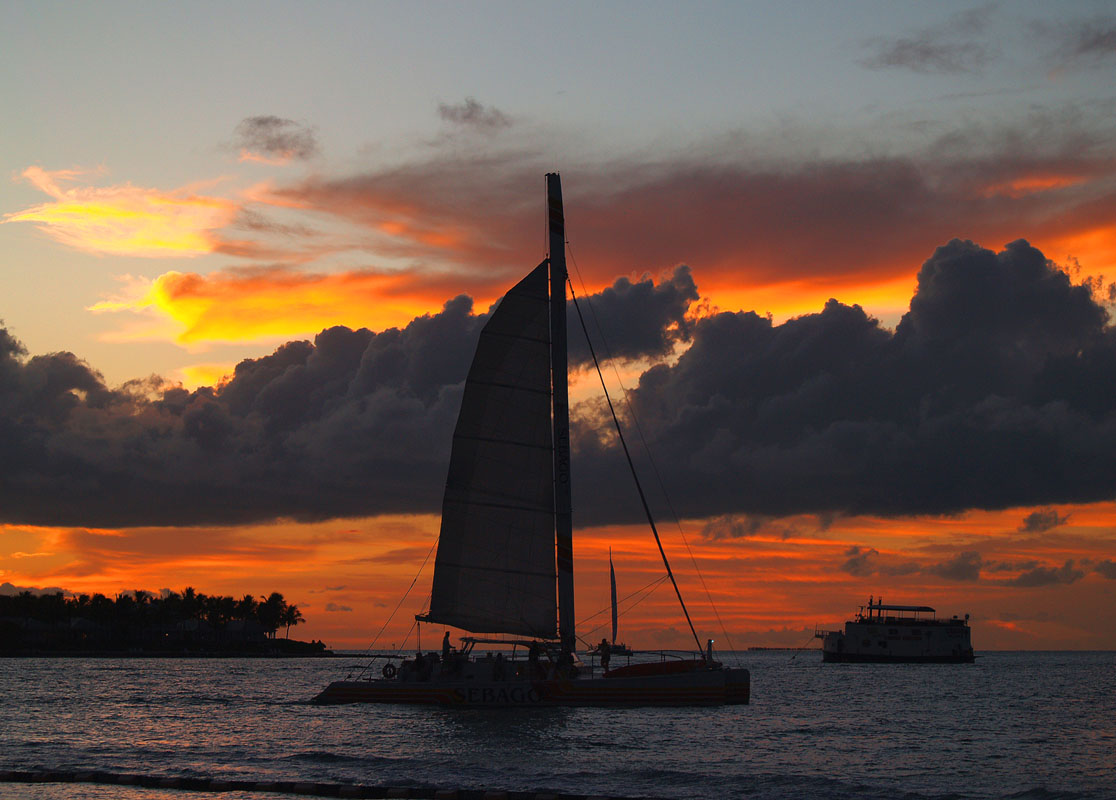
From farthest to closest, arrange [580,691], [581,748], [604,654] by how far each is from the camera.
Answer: [604,654]
[580,691]
[581,748]

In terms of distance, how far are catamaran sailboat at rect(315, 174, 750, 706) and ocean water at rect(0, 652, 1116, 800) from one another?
3.33 m

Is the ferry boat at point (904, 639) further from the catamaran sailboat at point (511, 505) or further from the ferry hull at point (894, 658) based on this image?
the catamaran sailboat at point (511, 505)

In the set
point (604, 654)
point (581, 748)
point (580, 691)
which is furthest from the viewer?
point (604, 654)

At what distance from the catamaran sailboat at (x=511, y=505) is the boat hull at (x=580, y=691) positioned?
72cm

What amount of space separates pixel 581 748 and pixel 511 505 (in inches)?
463

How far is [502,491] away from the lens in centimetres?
5094

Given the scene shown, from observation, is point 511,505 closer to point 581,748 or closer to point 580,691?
point 580,691

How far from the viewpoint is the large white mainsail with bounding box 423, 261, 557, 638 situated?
50500 mm

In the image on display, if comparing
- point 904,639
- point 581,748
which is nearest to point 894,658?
point 904,639

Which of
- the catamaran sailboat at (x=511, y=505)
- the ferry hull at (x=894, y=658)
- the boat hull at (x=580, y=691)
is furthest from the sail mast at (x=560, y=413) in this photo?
the ferry hull at (x=894, y=658)

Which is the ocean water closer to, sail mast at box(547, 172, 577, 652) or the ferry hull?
sail mast at box(547, 172, 577, 652)

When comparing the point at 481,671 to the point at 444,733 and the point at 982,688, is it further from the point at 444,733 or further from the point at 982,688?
the point at 982,688

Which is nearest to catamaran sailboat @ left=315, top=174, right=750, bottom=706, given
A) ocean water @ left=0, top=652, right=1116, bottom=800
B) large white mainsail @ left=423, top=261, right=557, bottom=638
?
large white mainsail @ left=423, top=261, right=557, bottom=638

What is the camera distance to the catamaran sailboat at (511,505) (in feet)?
165
